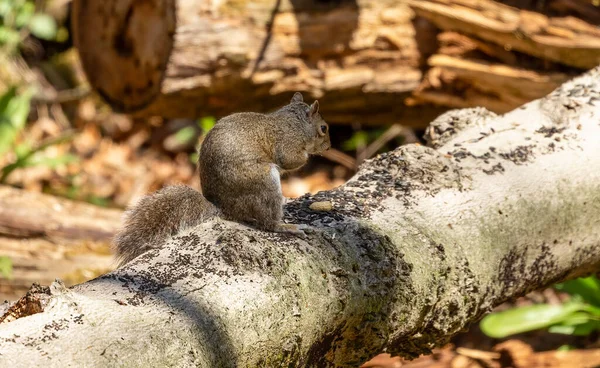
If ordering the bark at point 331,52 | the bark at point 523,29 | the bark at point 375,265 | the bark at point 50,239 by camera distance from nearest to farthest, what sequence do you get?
the bark at point 375,265 < the bark at point 523,29 < the bark at point 331,52 < the bark at point 50,239

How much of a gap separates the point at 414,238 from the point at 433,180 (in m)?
0.27

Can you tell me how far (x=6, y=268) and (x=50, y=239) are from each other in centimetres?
44

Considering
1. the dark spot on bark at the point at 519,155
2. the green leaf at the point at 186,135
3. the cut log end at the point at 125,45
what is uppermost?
the dark spot on bark at the point at 519,155

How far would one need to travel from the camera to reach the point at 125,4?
4.41 metres

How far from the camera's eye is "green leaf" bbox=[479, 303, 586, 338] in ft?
11.6

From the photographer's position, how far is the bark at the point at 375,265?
1.63 m

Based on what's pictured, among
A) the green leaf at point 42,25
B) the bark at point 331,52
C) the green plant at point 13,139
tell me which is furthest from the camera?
the green leaf at point 42,25

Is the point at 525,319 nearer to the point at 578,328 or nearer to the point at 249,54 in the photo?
the point at 578,328

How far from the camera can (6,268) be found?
414 cm

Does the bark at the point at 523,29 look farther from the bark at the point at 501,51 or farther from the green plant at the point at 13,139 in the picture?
the green plant at the point at 13,139

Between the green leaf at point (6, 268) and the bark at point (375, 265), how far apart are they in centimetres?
235

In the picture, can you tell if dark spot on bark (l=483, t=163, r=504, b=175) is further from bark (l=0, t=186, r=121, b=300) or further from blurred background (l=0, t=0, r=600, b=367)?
bark (l=0, t=186, r=121, b=300)

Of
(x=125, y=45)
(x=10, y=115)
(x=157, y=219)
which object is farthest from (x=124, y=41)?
(x=157, y=219)

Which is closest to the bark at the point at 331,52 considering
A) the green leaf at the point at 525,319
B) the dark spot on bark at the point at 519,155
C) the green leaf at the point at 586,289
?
the green leaf at the point at 586,289
